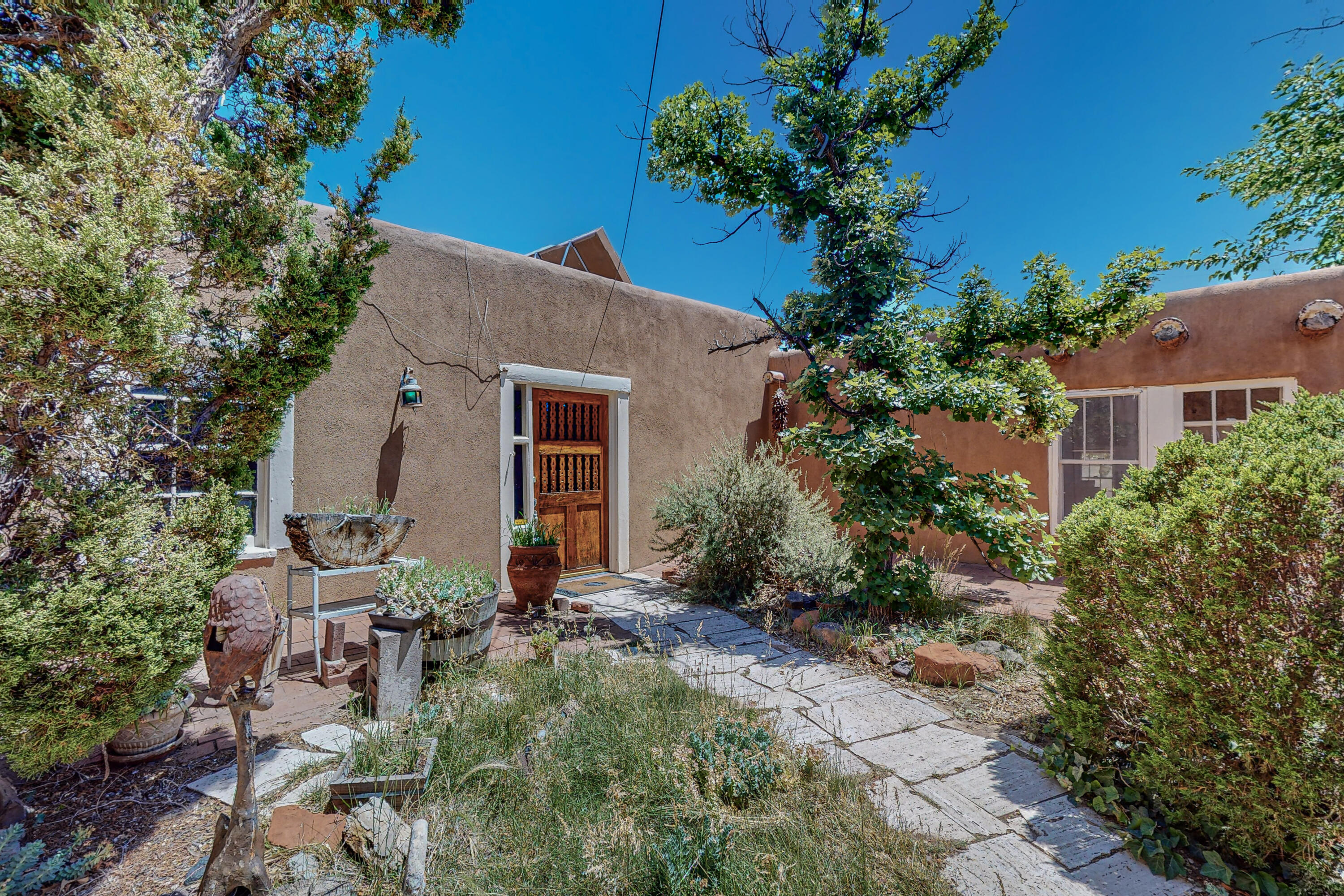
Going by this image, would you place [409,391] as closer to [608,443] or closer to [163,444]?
[608,443]

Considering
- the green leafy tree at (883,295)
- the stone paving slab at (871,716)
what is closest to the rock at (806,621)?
the green leafy tree at (883,295)

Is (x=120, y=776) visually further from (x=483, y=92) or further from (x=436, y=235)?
(x=483, y=92)

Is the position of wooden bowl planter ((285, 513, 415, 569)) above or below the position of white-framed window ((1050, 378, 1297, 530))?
below

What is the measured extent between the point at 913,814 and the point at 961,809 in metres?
0.21

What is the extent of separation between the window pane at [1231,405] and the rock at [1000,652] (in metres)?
3.98

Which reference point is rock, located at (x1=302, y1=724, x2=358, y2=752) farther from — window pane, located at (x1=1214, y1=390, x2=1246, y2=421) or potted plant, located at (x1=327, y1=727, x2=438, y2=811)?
window pane, located at (x1=1214, y1=390, x2=1246, y2=421)

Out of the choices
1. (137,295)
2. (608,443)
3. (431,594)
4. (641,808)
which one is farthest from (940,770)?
(608,443)

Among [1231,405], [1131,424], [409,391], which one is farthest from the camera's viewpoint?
[1131,424]

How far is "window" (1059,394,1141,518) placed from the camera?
19.6 feet

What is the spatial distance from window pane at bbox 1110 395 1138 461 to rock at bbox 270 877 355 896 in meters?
7.64

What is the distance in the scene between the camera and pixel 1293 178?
26.6 feet

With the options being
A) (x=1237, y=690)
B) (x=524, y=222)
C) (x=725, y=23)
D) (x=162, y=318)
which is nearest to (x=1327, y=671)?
(x=1237, y=690)

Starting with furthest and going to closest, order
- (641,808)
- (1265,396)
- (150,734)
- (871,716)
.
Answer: (1265,396) → (871,716) → (150,734) → (641,808)

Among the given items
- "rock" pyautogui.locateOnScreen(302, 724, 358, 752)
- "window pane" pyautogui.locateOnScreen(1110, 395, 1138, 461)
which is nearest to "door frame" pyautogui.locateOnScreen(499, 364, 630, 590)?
"rock" pyautogui.locateOnScreen(302, 724, 358, 752)
